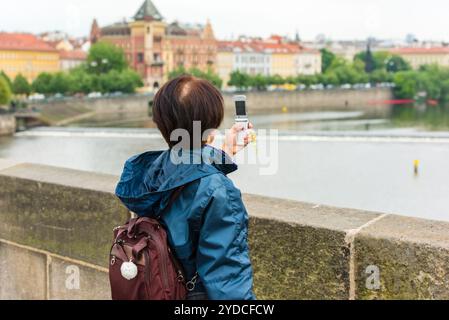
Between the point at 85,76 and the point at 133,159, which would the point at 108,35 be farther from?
the point at 133,159

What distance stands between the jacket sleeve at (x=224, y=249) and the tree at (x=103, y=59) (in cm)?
5466

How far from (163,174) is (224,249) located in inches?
6.9

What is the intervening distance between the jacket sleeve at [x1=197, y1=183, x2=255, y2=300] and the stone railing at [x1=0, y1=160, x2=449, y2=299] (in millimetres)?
380

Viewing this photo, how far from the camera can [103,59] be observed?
55656 millimetres

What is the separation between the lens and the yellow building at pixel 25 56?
5462 cm

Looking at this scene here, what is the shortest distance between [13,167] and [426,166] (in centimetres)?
2212

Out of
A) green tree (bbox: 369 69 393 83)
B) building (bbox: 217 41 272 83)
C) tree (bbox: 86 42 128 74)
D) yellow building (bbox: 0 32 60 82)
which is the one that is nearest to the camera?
yellow building (bbox: 0 32 60 82)

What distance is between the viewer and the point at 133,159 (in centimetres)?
131

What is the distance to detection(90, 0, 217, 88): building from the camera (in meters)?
60.9

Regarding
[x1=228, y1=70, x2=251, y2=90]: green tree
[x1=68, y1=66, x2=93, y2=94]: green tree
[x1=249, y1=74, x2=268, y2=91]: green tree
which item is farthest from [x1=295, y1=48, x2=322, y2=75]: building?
[x1=68, y1=66, x2=93, y2=94]: green tree

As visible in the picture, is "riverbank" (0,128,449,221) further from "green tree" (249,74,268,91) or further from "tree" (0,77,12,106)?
"green tree" (249,74,268,91)

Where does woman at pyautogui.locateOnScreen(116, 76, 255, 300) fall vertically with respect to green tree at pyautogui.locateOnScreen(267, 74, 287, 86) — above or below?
above

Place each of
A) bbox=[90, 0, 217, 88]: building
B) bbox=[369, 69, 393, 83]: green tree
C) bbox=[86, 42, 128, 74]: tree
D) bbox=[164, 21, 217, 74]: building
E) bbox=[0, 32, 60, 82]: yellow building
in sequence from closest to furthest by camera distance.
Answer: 1. bbox=[0, 32, 60, 82]: yellow building
2. bbox=[86, 42, 128, 74]: tree
3. bbox=[90, 0, 217, 88]: building
4. bbox=[164, 21, 217, 74]: building
5. bbox=[369, 69, 393, 83]: green tree

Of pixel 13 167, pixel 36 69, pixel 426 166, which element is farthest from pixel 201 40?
pixel 13 167
